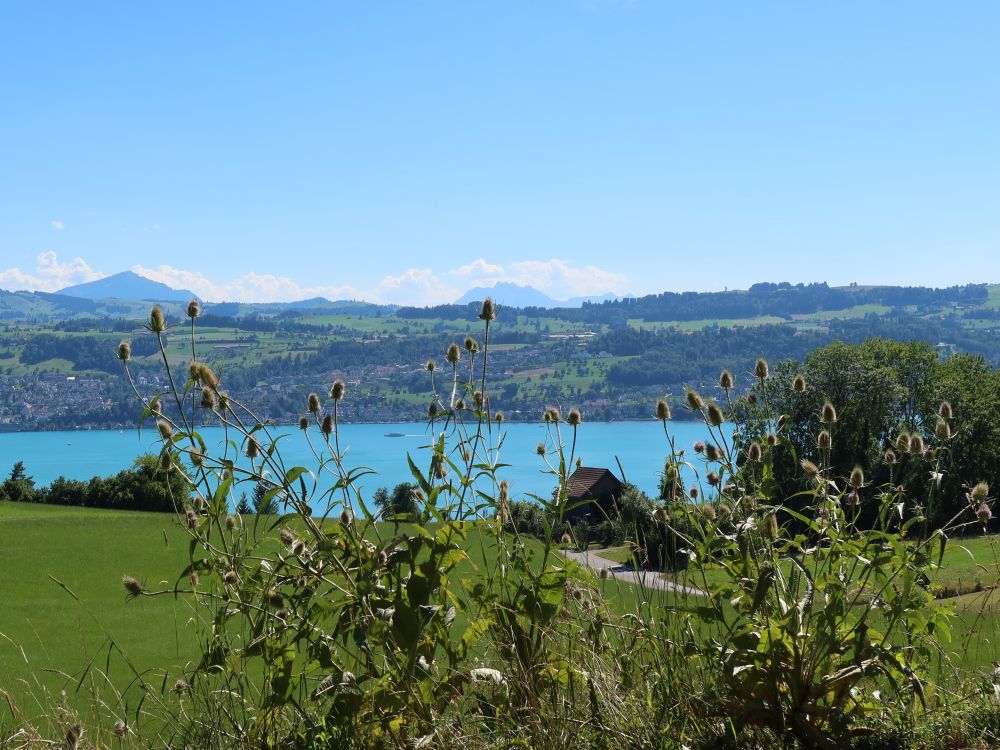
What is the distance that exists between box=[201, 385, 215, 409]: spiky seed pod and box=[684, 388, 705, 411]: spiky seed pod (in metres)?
1.35

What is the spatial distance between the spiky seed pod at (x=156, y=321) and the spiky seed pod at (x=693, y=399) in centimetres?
148

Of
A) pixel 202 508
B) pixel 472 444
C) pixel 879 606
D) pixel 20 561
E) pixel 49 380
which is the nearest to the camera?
pixel 879 606

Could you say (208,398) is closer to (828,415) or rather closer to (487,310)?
(487,310)

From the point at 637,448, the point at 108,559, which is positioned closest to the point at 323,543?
the point at 108,559

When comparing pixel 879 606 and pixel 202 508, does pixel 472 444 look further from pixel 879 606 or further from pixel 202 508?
pixel 879 606

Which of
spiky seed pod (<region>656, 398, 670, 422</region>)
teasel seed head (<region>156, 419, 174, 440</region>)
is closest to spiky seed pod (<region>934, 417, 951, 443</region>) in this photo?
spiky seed pod (<region>656, 398, 670, 422</region>)

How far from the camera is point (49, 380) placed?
162000 mm

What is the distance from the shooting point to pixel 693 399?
2.75 m

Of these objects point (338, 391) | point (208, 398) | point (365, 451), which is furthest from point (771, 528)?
point (365, 451)

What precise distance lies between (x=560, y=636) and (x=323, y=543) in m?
0.75

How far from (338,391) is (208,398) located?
0.40 m

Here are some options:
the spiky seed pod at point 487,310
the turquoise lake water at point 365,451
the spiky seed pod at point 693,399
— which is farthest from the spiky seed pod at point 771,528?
the turquoise lake water at point 365,451

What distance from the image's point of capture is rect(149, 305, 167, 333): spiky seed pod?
2.40 meters

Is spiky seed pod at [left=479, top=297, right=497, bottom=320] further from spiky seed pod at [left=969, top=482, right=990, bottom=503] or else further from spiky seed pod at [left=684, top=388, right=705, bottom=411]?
spiky seed pod at [left=969, top=482, right=990, bottom=503]
